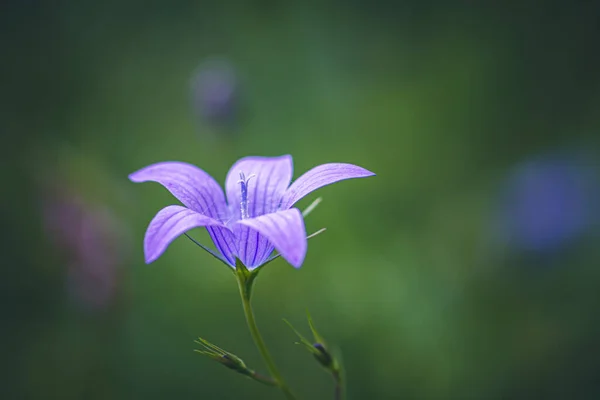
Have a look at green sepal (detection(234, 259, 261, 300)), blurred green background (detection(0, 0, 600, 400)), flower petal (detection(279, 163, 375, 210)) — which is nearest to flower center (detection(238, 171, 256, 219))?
flower petal (detection(279, 163, 375, 210))

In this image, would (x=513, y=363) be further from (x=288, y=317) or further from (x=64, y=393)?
(x=64, y=393)

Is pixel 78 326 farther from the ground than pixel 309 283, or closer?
closer

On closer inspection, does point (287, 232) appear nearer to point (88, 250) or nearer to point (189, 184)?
point (189, 184)

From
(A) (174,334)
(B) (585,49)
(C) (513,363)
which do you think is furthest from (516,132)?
(A) (174,334)

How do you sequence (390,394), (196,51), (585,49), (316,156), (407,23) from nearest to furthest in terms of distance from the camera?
(390,394)
(316,156)
(585,49)
(407,23)
(196,51)

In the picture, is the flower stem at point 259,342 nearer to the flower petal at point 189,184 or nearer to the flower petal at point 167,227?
the flower petal at point 167,227

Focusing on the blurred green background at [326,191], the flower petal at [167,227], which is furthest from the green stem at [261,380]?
the blurred green background at [326,191]

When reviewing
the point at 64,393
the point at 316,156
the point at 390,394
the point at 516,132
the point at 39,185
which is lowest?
the point at 64,393
